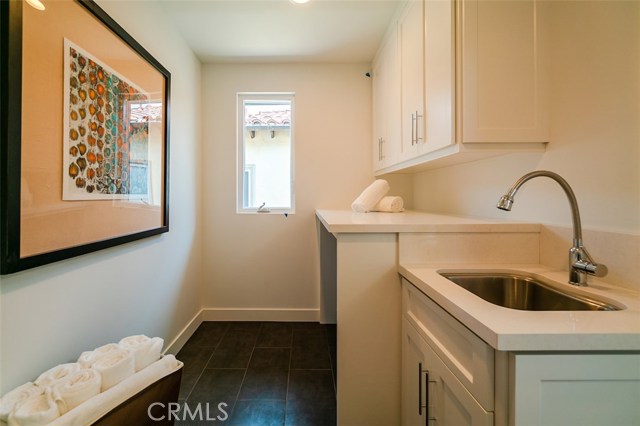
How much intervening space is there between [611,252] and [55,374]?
1955 mm

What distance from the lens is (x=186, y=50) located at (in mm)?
2139

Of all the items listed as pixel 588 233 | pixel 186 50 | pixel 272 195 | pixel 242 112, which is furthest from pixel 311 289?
pixel 186 50

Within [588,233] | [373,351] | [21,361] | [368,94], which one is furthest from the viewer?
[368,94]

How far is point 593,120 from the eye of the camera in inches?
39.1

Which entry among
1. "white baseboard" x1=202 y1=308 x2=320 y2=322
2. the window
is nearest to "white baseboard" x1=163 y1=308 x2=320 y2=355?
"white baseboard" x1=202 y1=308 x2=320 y2=322

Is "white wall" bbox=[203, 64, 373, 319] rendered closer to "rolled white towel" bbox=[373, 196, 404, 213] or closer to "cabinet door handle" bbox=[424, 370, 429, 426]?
"rolled white towel" bbox=[373, 196, 404, 213]

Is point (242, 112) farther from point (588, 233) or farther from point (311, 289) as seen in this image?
point (588, 233)

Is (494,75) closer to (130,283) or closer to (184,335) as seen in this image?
(130,283)

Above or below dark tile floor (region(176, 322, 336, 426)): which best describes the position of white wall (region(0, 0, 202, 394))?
above

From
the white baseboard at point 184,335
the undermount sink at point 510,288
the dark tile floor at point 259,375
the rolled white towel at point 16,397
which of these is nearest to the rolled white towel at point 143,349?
the rolled white towel at point 16,397

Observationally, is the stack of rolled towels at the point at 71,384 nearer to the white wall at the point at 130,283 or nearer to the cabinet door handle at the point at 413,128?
the white wall at the point at 130,283

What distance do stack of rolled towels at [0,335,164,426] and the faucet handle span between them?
161cm

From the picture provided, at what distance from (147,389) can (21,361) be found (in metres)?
0.40

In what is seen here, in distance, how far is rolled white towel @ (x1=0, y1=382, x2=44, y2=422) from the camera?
2.41 ft
